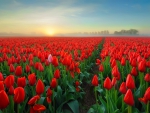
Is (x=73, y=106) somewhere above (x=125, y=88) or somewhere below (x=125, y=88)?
below

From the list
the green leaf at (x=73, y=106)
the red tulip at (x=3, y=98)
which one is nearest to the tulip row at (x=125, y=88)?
the green leaf at (x=73, y=106)

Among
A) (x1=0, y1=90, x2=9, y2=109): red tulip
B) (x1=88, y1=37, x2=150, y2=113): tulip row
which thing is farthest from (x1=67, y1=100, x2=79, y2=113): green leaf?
(x1=0, y1=90, x2=9, y2=109): red tulip

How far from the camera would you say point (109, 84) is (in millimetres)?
2662

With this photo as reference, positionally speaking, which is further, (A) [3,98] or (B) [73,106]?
(B) [73,106]

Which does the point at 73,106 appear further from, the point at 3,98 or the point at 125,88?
the point at 3,98

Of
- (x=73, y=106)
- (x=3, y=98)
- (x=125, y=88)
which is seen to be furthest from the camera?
(x=73, y=106)

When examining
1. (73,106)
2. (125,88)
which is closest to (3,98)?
(125,88)

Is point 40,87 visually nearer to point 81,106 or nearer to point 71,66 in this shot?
point 71,66

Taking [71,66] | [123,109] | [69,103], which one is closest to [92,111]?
[69,103]

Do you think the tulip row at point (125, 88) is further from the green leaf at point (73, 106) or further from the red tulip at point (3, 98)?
the red tulip at point (3, 98)

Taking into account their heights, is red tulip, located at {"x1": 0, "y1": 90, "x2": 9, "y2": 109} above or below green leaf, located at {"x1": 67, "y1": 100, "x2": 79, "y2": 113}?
above

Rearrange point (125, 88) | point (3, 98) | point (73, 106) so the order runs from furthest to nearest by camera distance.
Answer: point (73, 106) < point (125, 88) < point (3, 98)

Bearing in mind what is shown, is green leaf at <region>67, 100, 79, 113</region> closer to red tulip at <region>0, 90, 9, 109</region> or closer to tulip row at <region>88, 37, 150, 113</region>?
tulip row at <region>88, 37, 150, 113</region>

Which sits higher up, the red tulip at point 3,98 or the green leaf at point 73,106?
the red tulip at point 3,98
